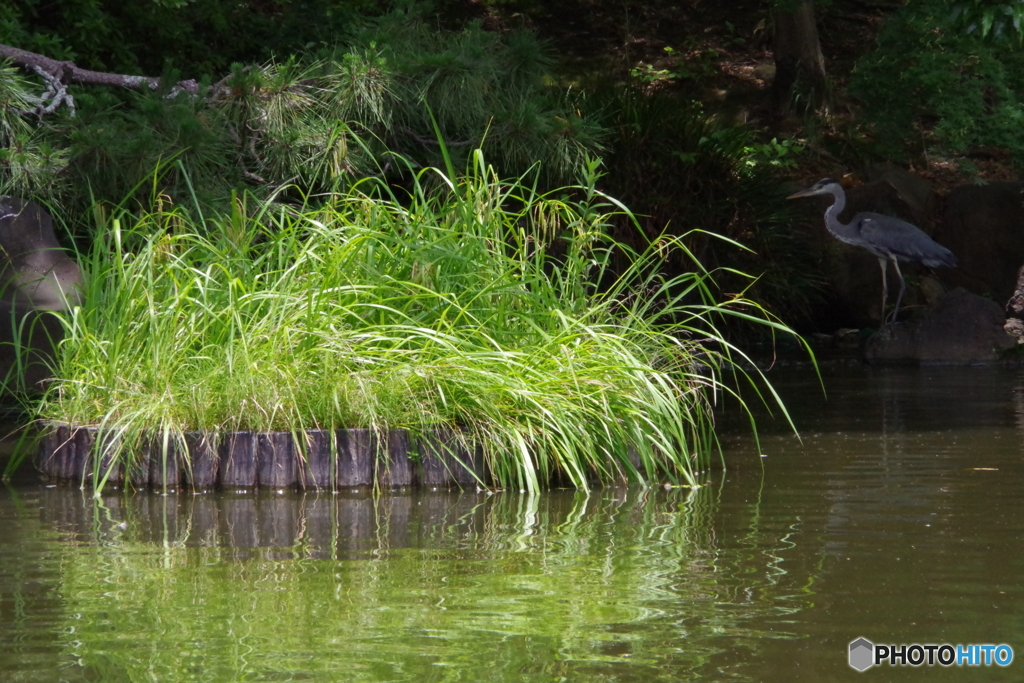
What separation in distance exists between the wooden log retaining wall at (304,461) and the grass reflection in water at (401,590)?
25 cm

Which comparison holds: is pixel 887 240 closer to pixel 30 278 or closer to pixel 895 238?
pixel 895 238

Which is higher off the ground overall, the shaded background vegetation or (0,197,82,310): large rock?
the shaded background vegetation

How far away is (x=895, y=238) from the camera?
1095 cm

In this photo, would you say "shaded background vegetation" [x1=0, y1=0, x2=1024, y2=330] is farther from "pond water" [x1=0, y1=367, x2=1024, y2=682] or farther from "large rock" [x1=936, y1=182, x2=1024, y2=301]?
"pond water" [x1=0, y1=367, x2=1024, y2=682]

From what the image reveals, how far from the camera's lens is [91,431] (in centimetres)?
466

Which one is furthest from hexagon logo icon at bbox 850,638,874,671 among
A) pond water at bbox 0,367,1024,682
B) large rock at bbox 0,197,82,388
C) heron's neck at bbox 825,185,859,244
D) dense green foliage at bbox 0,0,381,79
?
heron's neck at bbox 825,185,859,244

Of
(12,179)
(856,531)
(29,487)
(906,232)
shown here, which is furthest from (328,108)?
(906,232)

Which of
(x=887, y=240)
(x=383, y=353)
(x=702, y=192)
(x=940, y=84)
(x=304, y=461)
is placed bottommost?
(x=304, y=461)

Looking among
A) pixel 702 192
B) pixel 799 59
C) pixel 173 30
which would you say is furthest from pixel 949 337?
pixel 173 30

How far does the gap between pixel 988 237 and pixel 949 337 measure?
109 inches

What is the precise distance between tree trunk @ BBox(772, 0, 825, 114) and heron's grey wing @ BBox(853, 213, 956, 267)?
12.3 ft

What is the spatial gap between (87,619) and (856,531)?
2111mm

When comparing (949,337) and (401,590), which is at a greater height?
(949,337)

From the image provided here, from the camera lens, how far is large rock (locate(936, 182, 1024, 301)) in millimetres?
12336
